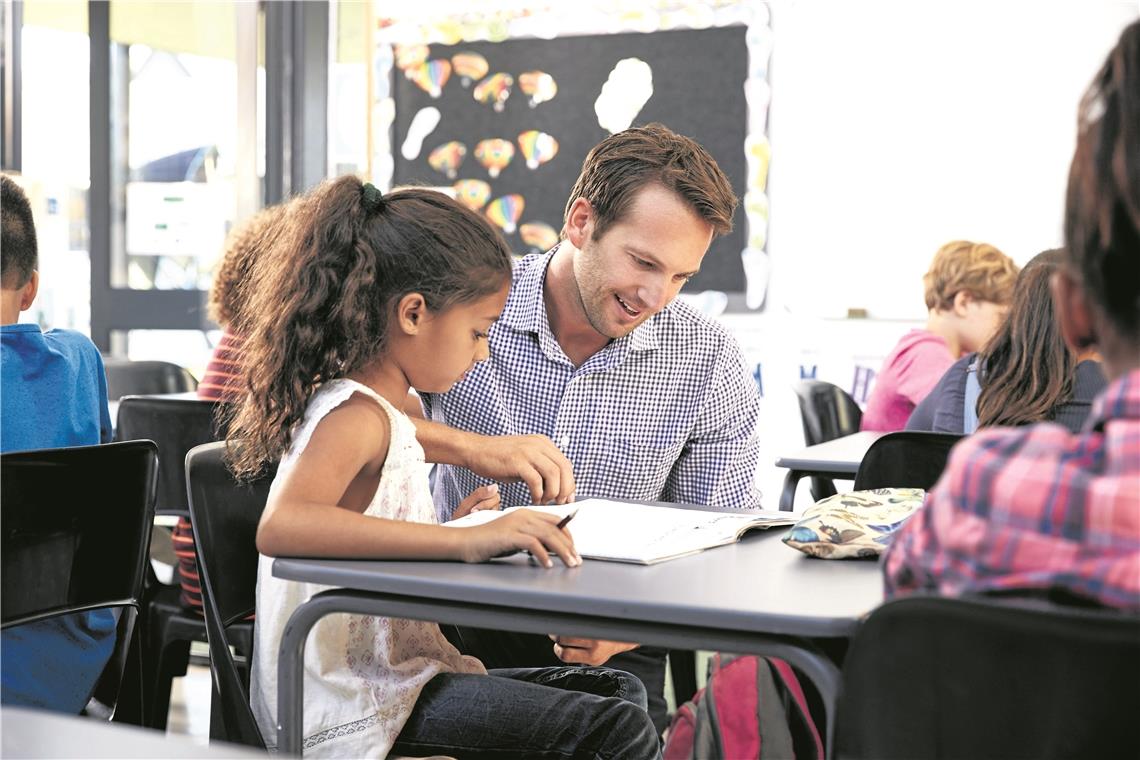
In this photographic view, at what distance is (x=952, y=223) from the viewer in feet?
15.6

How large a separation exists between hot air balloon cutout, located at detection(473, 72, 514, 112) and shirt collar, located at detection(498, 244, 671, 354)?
11.4 ft

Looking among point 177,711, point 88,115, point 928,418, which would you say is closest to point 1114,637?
point 928,418

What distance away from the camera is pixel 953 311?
12.3ft

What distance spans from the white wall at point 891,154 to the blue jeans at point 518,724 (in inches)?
134

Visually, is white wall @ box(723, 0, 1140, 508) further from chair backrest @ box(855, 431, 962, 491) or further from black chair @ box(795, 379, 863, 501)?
chair backrest @ box(855, 431, 962, 491)

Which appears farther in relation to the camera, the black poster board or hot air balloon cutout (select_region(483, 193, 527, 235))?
hot air balloon cutout (select_region(483, 193, 527, 235))

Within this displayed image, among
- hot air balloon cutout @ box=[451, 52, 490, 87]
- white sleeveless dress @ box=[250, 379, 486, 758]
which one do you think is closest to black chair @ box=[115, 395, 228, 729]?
→ white sleeveless dress @ box=[250, 379, 486, 758]

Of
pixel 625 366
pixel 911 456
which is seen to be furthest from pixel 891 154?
pixel 625 366

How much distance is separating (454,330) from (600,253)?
0.46 m

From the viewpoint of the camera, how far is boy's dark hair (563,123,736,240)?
1.97 metres

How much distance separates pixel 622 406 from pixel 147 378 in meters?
2.13

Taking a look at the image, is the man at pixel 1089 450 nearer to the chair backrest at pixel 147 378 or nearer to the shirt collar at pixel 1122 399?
the shirt collar at pixel 1122 399

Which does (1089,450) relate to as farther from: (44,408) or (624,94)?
(624,94)

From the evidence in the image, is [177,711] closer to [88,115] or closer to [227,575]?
[227,575]
